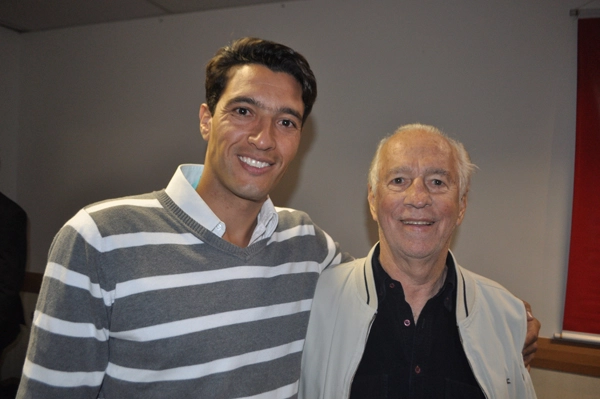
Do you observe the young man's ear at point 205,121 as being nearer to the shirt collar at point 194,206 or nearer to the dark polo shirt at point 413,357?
the shirt collar at point 194,206

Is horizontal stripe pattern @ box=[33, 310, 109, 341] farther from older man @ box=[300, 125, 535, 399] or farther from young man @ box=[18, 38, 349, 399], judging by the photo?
older man @ box=[300, 125, 535, 399]

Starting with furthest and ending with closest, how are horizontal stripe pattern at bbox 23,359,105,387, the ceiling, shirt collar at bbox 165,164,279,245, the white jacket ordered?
the ceiling, the white jacket, shirt collar at bbox 165,164,279,245, horizontal stripe pattern at bbox 23,359,105,387

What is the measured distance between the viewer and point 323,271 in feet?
5.41

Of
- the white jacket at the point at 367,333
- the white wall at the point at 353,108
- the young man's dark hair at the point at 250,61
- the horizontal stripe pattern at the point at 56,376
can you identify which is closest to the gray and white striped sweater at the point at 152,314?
the horizontal stripe pattern at the point at 56,376

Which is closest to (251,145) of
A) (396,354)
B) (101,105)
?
(396,354)

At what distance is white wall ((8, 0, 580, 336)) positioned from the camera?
257 centimetres

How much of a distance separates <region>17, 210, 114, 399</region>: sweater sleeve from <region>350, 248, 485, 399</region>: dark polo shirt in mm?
813

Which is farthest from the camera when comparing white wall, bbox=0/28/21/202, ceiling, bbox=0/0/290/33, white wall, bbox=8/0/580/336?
white wall, bbox=0/28/21/202

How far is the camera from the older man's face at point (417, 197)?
1477 mm

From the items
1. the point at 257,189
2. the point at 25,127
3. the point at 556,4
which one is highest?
the point at 556,4

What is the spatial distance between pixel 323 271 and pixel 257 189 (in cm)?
48

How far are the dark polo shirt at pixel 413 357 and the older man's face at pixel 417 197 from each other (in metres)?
0.19

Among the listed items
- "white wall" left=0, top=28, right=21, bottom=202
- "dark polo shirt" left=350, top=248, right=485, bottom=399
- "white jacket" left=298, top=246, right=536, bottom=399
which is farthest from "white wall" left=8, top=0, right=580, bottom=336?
"dark polo shirt" left=350, top=248, right=485, bottom=399

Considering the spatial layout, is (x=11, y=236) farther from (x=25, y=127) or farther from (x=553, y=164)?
(x=553, y=164)
